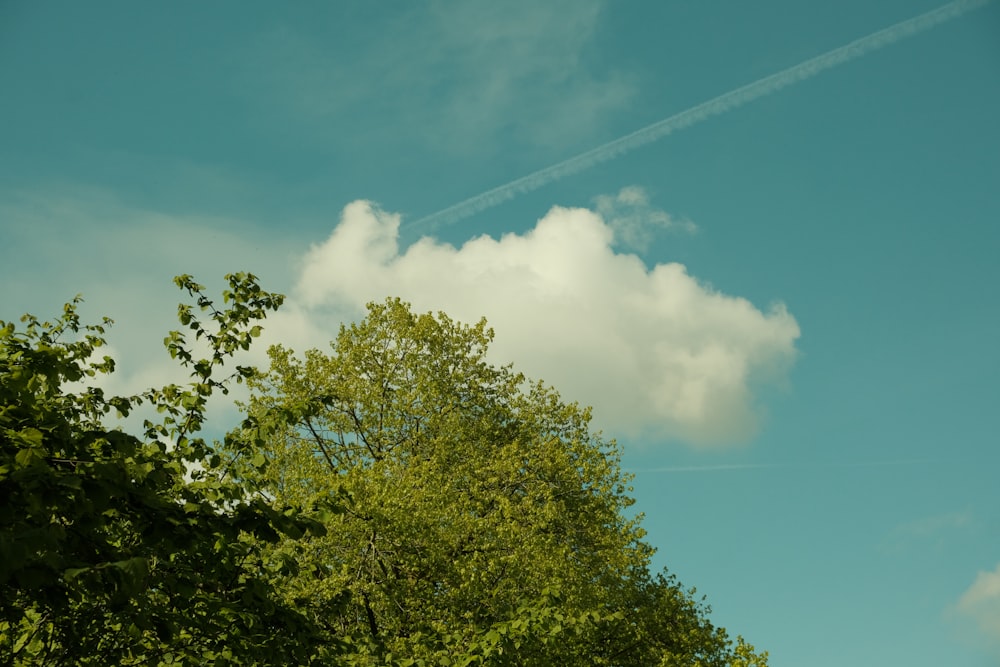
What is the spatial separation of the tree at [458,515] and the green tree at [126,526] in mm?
4296

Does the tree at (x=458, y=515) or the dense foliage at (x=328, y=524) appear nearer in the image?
the dense foliage at (x=328, y=524)

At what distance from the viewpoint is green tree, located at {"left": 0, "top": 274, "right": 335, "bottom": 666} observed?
23.5ft

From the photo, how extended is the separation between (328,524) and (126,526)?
37.7 feet

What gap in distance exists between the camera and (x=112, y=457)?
10.1 meters

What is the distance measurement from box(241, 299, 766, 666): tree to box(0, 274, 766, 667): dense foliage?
0.28 feet

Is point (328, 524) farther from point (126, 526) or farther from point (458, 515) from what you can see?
point (126, 526)

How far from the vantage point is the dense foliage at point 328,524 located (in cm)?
843

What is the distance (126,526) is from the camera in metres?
11.5

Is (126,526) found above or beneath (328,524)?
beneath

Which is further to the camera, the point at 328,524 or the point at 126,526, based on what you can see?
the point at 328,524

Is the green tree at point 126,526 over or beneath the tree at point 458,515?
beneath

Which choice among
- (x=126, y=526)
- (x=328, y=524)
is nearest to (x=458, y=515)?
(x=328, y=524)

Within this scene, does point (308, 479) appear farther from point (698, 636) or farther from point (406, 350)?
point (698, 636)

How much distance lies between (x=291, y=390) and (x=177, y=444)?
21.1m
